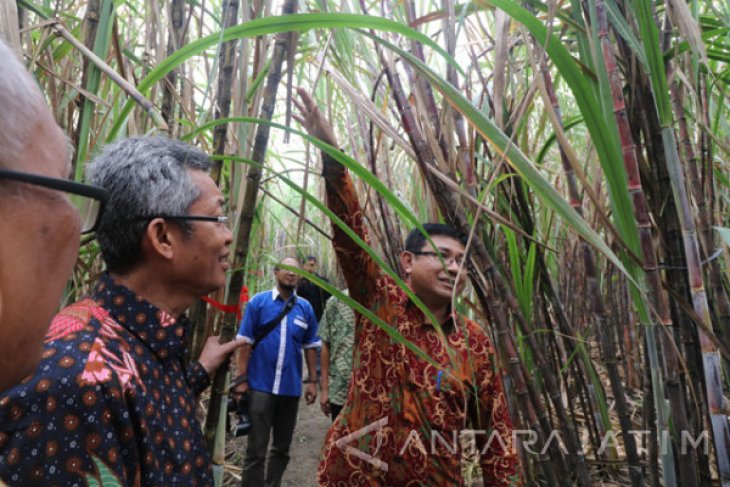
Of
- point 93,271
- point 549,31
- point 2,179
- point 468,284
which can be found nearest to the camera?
point 2,179

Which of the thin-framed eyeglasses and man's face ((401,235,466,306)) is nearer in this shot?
the thin-framed eyeglasses

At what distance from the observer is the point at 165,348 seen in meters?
0.86

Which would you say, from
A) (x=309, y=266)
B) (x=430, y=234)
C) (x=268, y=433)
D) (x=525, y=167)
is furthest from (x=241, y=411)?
(x=525, y=167)

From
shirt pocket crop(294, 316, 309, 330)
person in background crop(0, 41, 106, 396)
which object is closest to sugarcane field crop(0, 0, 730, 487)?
person in background crop(0, 41, 106, 396)

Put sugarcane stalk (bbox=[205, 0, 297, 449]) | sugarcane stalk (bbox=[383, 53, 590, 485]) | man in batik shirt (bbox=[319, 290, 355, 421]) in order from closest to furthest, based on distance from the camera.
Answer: sugarcane stalk (bbox=[205, 0, 297, 449]) → sugarcane stalk (bbox=[383, 53, 590, 485]) → man in batik shirt (bbox=[319, 290, 355, 421])

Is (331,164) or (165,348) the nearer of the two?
(165,348)

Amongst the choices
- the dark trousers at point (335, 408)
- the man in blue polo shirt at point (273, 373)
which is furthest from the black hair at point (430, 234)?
the dark trousers at point (335, 408)

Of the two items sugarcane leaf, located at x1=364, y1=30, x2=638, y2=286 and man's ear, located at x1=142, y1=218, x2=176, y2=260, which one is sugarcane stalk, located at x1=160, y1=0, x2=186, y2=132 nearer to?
man's ear, located at x1=142, y1=218, x2=176, y2=260

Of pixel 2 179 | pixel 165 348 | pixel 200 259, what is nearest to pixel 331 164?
pixel 200 259

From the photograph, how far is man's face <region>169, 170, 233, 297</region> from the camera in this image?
3.02ft

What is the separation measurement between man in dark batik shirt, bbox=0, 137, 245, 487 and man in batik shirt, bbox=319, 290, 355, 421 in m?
2.16

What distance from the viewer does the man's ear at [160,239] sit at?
2.95ft

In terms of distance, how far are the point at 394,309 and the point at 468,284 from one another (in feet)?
1.82

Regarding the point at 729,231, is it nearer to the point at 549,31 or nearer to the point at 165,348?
the point at 549,31
